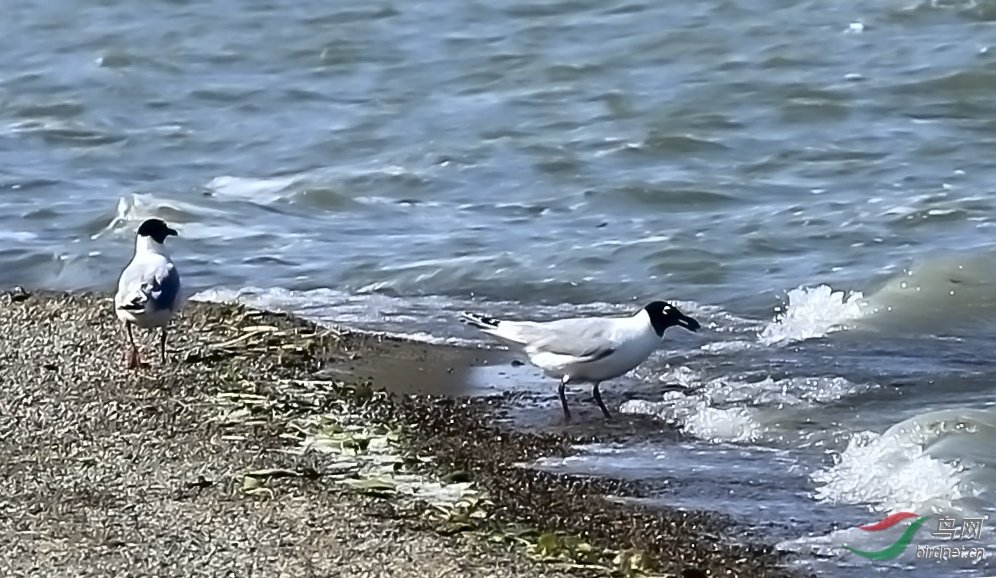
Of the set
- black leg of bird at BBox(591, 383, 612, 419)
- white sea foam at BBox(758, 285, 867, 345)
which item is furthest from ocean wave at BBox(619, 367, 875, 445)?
white sea foam at BBox(758, 285, 867, 345)

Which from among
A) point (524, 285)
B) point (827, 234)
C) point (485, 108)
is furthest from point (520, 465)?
point (485, 108)

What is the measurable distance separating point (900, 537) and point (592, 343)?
6.81 feet

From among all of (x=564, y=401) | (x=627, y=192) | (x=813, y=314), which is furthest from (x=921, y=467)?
(x=627, y=192)

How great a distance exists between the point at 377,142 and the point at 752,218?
163 inches

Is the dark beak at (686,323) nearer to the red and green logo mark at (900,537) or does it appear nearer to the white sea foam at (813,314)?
the white sea foam at (813,314)

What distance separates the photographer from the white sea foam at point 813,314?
31.1 ft

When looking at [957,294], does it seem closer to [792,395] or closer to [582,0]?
[792,395]

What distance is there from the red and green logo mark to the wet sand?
36 centimetres

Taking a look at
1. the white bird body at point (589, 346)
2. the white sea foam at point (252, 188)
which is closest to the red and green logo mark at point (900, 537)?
the white bird body at point (589, 346)

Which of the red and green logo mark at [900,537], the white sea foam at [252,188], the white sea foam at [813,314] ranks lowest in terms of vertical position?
the white sea foam at [252,188]

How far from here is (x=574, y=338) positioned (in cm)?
819

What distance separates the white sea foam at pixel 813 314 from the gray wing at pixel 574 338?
1425 mm

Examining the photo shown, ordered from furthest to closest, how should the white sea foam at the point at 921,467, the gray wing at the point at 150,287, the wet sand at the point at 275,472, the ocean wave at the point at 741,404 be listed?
the gray wing at the point at 150,287
the ocean wave at the point at 741,404
the white sea foam at the point at 921,467
the wet sand at the point at 275,472

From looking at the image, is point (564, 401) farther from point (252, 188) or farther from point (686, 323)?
point (252, 188)
